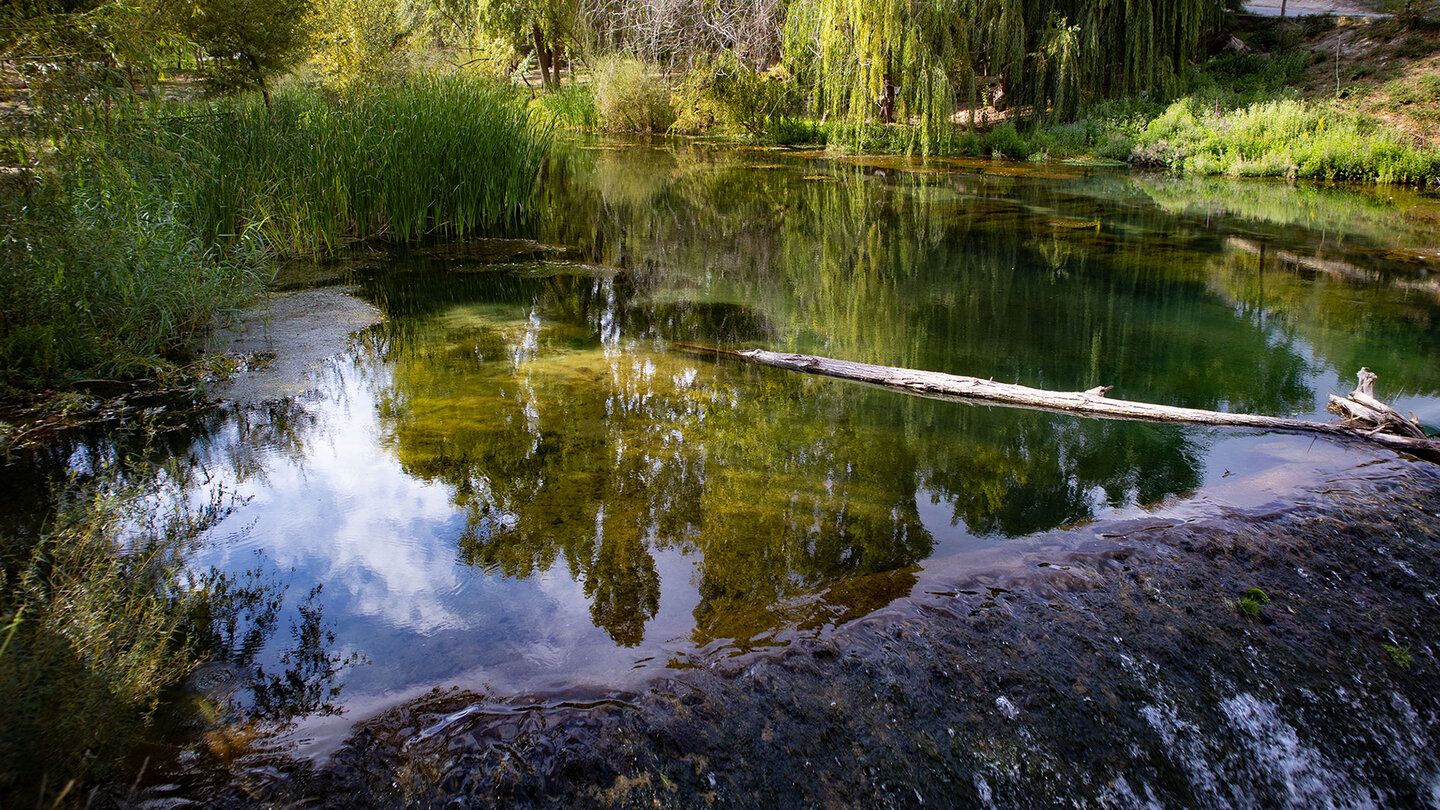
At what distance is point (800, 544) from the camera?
3.57m

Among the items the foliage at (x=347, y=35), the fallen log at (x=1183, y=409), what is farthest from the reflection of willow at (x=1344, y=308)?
the foliage at (x=347, y=35)

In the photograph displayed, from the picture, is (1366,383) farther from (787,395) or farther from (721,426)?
(721,426)

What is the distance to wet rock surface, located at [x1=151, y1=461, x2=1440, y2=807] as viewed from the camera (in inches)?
90.0

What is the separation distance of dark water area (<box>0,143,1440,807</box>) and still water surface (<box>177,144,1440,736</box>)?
25mm

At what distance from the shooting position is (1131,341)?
249 inches

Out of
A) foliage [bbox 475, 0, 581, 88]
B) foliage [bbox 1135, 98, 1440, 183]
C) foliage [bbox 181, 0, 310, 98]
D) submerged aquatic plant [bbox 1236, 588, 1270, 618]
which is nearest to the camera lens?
submerged aquatic plant [bbox 1236, 588, 1270, 618]

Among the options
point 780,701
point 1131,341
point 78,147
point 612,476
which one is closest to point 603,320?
point 612,476

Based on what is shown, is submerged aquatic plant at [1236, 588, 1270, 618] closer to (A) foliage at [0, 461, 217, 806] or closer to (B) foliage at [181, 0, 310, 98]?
(A) foliage at [0, 461, 217, 806]

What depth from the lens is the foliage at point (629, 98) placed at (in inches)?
804

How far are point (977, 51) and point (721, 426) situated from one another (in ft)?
51.5

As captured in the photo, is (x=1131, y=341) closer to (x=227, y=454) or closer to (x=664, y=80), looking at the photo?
(x=227, y=454)

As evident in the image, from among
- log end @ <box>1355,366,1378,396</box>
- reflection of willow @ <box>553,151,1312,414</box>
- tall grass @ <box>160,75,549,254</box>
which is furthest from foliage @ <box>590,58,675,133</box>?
log end @ <box>1355,366,1378,396</box>

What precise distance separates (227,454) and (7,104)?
2.06 meters

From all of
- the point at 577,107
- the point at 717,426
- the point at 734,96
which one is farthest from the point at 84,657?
the point at 577,107
